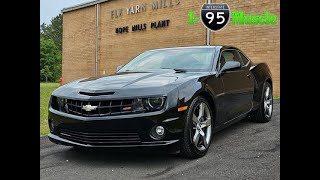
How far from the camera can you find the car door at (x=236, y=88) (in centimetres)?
457

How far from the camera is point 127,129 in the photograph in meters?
3.47

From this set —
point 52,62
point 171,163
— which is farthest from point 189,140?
point 52,62

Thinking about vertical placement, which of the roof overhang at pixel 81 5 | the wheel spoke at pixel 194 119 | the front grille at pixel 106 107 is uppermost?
the roof overhang at pixel 81 5

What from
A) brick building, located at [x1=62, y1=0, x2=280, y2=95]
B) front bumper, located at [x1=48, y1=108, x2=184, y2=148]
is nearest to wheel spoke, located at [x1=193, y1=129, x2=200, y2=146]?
front bumper, located at [x1=48, y1=108, x2=184, y2=148]

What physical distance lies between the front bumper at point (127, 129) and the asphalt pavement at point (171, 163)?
0.48 ft

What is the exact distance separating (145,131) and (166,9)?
11.9 m

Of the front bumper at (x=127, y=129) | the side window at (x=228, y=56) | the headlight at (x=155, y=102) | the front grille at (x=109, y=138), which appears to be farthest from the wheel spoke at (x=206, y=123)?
the side window at (x=228, y=56)

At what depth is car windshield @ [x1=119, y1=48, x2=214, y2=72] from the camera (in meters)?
4.60

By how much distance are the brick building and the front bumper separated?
26.1 ft

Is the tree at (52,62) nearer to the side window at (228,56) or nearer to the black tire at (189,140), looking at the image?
the side window at (228,56)

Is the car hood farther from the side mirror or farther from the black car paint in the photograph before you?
the side mirror

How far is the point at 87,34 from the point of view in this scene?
19.6 metres
